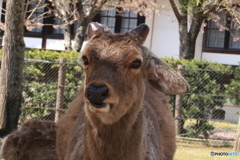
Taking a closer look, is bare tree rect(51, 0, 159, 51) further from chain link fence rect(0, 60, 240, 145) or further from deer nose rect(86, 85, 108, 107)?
deer nose rect(86, 85, 108, 107)

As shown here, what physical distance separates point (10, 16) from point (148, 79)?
6485mm

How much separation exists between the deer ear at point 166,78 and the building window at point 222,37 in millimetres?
15676

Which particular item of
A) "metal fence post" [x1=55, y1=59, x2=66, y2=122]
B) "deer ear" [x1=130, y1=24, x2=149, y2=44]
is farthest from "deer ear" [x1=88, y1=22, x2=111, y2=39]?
"metal fence post" [x1=55, y1=59, x2=66, y2=122]

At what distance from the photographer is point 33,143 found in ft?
25.6

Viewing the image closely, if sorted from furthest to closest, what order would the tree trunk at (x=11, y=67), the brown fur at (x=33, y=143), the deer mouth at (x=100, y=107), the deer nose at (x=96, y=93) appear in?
the tree trunk at (x=11, y=67), the brown fur at (x=33, y=143), the deer mouth at (x=100, y=107), the deer nose at (x=96, y=93)

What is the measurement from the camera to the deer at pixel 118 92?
425cm

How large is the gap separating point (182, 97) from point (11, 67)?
4.86 meters

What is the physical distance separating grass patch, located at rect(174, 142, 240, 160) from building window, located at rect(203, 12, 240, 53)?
27.1ft

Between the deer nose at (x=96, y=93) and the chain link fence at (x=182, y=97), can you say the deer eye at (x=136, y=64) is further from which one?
the chain link fence at (x=182, y=97)

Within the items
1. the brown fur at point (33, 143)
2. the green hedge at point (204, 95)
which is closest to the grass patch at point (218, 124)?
the green hedge at point (204, 95)

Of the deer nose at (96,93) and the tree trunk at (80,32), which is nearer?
the deer nose at (96,93)

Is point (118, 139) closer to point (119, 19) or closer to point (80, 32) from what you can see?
point (80, 32)

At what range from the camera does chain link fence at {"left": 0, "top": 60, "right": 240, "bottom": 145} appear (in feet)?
43.5

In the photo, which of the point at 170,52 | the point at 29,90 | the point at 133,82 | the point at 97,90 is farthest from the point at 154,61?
the point at 170,52
